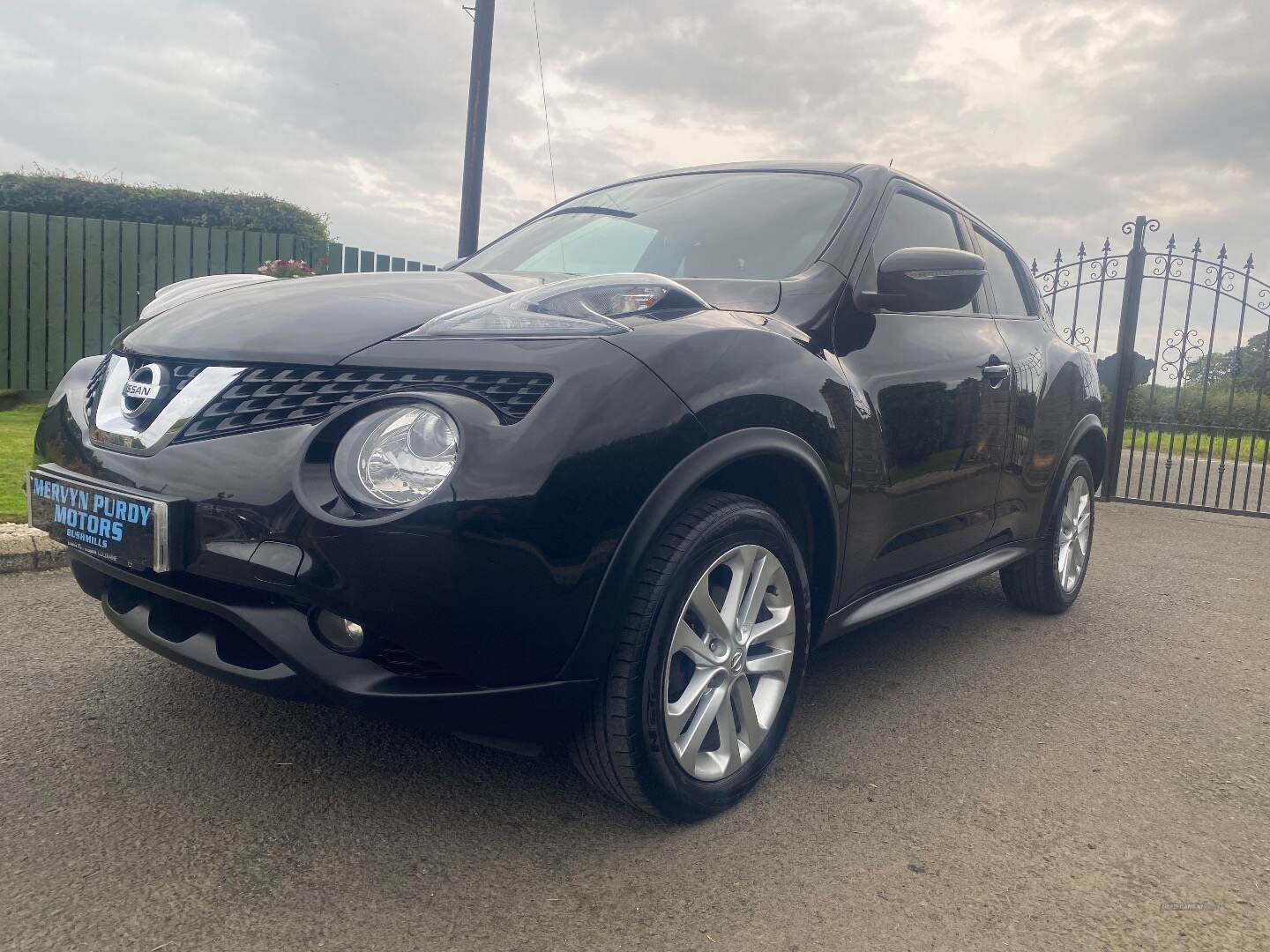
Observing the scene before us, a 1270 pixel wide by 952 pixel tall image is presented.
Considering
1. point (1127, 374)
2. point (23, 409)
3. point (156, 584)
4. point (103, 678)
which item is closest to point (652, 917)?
point (156, 584)

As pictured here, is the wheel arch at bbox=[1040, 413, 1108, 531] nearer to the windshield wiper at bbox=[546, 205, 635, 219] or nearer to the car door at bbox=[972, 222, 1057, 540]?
the car door at bbox=[972, 222, 1057, 540]

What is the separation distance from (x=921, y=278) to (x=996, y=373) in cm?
→ 85

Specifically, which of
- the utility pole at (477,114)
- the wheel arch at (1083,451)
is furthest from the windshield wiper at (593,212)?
the utility pole at (477,114)

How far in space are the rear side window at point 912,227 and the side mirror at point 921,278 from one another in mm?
190

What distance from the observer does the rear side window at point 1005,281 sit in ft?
12.8

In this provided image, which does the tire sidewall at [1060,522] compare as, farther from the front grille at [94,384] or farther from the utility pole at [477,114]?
the utility pole at [477,114]

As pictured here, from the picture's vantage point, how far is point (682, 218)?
323 cm

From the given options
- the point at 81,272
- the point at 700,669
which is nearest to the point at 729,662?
the point at 700,669

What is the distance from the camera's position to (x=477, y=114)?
7137 mm

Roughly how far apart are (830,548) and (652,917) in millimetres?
1070

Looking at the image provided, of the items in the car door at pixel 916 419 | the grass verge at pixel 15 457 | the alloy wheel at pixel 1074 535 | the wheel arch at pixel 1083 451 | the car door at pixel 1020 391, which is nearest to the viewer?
the car door at pixel 916 419

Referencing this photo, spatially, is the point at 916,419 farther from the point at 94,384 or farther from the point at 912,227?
the point at 94,384

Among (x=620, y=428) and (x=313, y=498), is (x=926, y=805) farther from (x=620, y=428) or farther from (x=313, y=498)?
(x=313, y=498)

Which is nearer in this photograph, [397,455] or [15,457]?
[397,455]
